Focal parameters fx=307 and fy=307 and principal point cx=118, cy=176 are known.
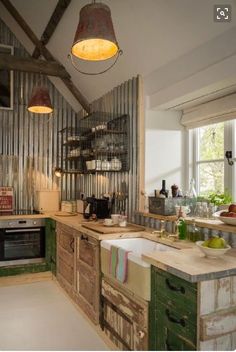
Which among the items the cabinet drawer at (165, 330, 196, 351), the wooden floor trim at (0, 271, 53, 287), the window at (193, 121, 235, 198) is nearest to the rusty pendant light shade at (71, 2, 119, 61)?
the window at (193, 121, 235, 198)

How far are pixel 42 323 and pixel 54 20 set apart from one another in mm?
3542

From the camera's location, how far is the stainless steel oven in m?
4.08

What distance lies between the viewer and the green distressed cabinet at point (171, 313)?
1643 mm

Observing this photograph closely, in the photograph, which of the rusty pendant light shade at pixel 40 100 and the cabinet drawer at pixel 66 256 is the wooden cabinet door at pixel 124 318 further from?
the rusty pendant light shade at pixel 40 100

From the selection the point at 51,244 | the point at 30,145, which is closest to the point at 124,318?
the point at 51,244

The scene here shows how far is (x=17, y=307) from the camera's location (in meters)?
3.43

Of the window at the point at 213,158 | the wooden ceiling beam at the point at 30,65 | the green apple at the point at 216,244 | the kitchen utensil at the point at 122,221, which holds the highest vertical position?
the wooden ceiling beam at the point at 30,65

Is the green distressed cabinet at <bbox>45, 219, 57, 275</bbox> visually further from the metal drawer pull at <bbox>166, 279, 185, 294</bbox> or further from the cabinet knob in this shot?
the metal drawer pull at <bbox>166, 279, 185, 294</bbox>

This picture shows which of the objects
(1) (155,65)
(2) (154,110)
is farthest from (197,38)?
(2) (154,110)

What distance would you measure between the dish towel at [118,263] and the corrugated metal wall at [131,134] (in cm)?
107

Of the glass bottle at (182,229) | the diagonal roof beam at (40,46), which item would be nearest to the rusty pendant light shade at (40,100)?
the diagonal roof beam at (40,46)

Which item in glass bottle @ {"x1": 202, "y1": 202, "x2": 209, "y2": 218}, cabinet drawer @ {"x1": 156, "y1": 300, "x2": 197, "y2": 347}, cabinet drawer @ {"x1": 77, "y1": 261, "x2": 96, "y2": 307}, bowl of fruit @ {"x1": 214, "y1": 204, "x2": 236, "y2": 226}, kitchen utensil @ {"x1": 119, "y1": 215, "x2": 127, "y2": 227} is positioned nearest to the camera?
cabinet drawer @ {"x1": 156, "y1": 300, "x2": 197, "y2": 347}

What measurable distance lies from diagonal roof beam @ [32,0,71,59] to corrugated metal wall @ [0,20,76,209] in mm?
726

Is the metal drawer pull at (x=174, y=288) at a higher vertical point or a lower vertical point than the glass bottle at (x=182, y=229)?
lower
